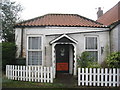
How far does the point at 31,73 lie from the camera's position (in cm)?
829

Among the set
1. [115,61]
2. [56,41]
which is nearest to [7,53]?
[56,41]

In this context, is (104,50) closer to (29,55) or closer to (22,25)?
(29,55)

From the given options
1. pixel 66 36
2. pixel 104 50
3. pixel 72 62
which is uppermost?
pixel 66 36

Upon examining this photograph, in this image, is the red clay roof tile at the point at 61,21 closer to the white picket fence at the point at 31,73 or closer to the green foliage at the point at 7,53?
the green foliage at the point at 7,53

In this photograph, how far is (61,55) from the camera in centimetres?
1117

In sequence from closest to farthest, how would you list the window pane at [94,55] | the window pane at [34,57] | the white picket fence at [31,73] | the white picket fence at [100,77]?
the white picket fence at [100,77] → the white picket fence at [31,73] → the window pane at [34,57] → the window pane at [94,55]

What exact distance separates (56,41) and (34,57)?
2152 millimetres

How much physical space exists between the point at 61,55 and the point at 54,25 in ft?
8.17

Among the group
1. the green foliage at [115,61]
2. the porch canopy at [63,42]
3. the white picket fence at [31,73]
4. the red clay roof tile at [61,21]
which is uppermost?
the red clay roof tile at [61,21]

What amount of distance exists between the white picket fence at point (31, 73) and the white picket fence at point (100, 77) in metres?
1.84

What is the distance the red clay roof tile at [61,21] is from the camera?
10.7m

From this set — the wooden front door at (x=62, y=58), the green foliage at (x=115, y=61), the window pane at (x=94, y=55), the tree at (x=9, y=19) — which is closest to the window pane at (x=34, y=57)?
the wooden front door at (x=62, y=58)

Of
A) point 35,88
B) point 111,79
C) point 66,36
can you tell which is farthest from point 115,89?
point 66,36

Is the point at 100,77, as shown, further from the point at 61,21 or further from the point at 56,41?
the point at 61,21
